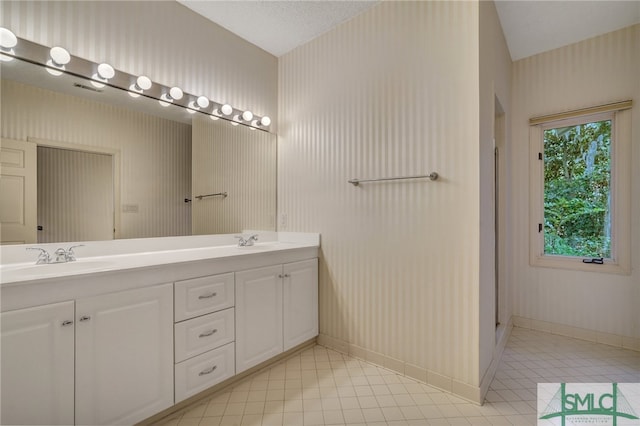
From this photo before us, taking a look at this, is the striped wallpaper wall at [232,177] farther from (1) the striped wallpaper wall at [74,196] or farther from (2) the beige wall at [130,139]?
(1) the striped wallpaper wall at [74,196]

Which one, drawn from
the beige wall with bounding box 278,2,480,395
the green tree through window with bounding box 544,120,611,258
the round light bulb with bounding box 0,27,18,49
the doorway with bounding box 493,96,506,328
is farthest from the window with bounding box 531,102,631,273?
the round light bulb with bounding box 0,27,18,49

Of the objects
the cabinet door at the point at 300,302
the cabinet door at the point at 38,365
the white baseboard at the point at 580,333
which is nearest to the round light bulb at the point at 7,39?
the cabinet door at the point at 38,365

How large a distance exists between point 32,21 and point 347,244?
7.35ft

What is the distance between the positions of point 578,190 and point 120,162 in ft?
12.2

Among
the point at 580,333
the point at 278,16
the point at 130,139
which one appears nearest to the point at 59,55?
the point at 130,139

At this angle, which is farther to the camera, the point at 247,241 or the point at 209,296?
the point at 247,241

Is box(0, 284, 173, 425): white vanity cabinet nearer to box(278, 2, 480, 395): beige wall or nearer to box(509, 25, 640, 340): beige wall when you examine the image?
box(278, 2, 480, 395): beige wall

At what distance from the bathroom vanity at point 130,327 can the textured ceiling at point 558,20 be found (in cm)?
250

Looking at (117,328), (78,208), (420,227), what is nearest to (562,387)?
(420,227)

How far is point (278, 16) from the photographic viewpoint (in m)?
2.23

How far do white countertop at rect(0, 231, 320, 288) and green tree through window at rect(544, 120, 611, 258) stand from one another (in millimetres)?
2284

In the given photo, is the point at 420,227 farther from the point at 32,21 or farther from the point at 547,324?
the point at 32,21

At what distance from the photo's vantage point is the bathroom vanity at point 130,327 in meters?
1.13

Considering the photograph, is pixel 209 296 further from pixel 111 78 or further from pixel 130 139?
pixel 111 78
